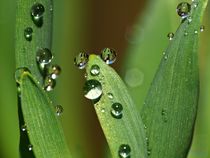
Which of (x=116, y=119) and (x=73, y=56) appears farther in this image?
(x=73, y=56)

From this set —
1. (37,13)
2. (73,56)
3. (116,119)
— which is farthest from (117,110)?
(73,56)

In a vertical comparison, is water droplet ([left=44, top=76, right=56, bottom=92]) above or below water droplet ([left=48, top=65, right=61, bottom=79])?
below

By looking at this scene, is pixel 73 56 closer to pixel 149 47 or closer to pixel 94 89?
pixel 149 47

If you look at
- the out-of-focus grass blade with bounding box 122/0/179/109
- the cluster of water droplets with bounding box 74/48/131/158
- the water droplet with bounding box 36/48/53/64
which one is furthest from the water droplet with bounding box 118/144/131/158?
the out-of-focus grass blade with bounding box 122/0/179/109

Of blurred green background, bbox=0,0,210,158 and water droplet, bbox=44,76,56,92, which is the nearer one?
water droplet, bbox=44,76,56,92

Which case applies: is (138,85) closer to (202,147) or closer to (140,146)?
(202,147)

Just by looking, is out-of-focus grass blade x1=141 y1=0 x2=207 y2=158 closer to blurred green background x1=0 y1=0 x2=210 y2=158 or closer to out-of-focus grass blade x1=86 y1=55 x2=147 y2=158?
out-of-focus grass blade x1=86 y1=55 x2=147 y2=158

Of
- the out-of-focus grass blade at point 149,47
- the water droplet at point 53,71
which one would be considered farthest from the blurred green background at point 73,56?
the water droplet at point 53,71
